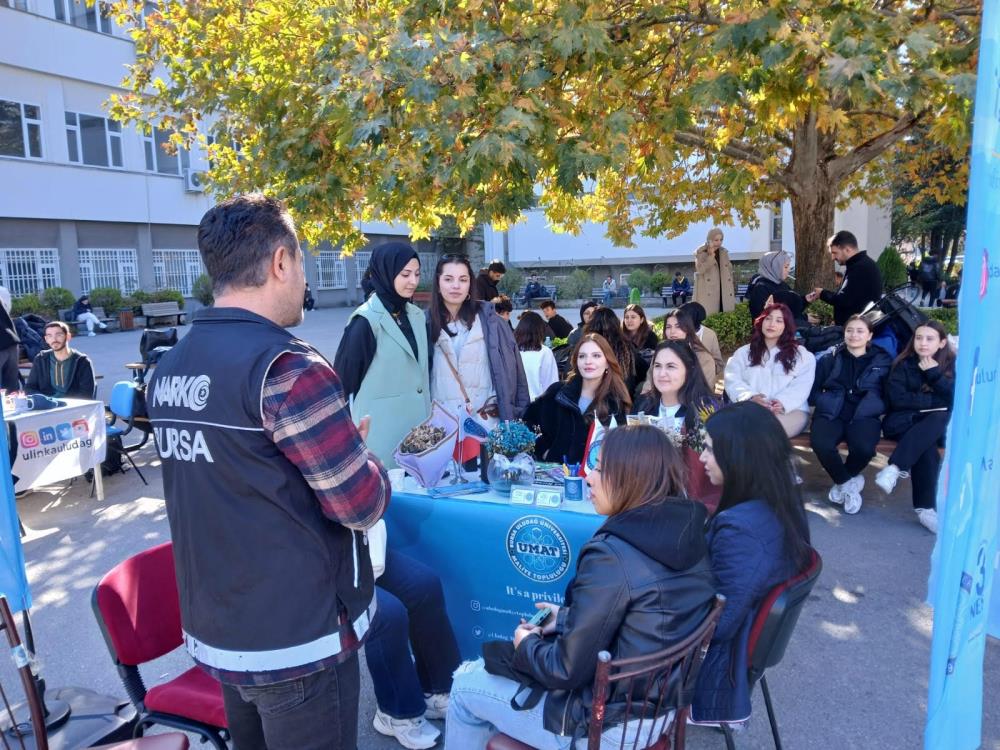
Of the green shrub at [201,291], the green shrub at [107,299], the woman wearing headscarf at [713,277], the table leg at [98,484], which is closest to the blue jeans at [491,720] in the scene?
the table leg at [98,484]

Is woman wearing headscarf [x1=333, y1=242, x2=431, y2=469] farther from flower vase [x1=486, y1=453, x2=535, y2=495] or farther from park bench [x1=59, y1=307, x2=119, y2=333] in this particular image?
park bench [x1=59, y1=307, x2=119, y2=333]

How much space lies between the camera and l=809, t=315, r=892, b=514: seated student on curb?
214 inches

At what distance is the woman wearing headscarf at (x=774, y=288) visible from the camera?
25.6 feet

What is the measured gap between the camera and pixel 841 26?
431cm

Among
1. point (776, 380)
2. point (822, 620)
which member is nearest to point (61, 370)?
point (776, 380)

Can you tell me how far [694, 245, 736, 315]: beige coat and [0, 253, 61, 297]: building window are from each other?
2037 centimetres

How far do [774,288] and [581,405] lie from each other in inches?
181

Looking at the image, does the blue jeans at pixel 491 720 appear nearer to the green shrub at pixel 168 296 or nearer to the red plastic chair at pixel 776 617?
the red plastic chair at pixel 776 617

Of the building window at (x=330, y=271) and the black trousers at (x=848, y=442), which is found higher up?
the building window at (x=330, y=271)

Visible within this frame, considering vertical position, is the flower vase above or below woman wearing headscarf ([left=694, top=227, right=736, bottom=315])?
below

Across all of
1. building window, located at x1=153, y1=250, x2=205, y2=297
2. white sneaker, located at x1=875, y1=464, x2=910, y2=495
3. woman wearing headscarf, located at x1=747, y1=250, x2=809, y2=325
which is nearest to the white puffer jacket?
white sneaker, located at x1=875, y1=464, x2=910, y2=495

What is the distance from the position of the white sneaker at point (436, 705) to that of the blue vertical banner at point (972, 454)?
1.86 metres

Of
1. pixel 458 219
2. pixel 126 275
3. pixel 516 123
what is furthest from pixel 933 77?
pixel 126 275

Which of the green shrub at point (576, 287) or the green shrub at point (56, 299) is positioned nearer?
the green shrub at point (56, 299)
